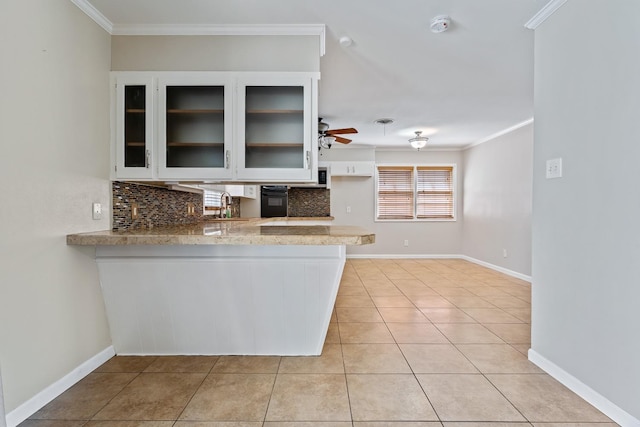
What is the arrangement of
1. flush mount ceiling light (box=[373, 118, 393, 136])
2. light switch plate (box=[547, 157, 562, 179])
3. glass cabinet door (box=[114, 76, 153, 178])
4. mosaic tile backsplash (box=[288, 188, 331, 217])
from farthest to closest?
mosaic tile backsplash (box=[288, 188, 331, 217]) → flush mount ceiling light (box=[373, 118, 393, 136]) → glass cabinet door (box=[114, 76, 153, 178]) → light switch plate (box=[547, 157, 562, 179])

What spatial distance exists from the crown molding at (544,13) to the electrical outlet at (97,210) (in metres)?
3.15

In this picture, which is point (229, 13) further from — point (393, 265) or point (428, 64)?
point (393, 265)

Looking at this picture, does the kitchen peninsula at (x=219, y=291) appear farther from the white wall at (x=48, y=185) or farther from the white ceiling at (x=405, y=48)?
the white ceiling at (x=405, y=48)

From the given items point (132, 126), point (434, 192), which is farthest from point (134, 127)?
point (434, 192)

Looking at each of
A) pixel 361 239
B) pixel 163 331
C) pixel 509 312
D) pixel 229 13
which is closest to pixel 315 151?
pixel 361 239

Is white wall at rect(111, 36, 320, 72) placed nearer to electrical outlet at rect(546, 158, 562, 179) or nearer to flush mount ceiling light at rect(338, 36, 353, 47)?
flush mount ceiling light at rect(338, 36, 353, 47)

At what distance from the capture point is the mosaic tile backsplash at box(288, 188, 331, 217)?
619 cm

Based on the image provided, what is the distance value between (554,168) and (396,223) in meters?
4.48

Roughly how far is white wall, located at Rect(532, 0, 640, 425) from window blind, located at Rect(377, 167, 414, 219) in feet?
14.0

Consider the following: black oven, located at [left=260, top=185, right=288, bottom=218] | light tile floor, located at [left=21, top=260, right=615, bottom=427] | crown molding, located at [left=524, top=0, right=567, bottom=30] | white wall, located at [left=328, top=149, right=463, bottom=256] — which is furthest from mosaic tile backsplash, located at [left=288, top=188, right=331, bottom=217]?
crown molding, located at [left=524, top=0, right=567, bottom=30]

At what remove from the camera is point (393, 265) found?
5.66 metres

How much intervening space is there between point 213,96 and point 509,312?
338 centimetres

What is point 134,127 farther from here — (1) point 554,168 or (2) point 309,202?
(2) point 309,202

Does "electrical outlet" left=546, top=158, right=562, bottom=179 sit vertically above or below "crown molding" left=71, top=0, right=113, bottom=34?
below
